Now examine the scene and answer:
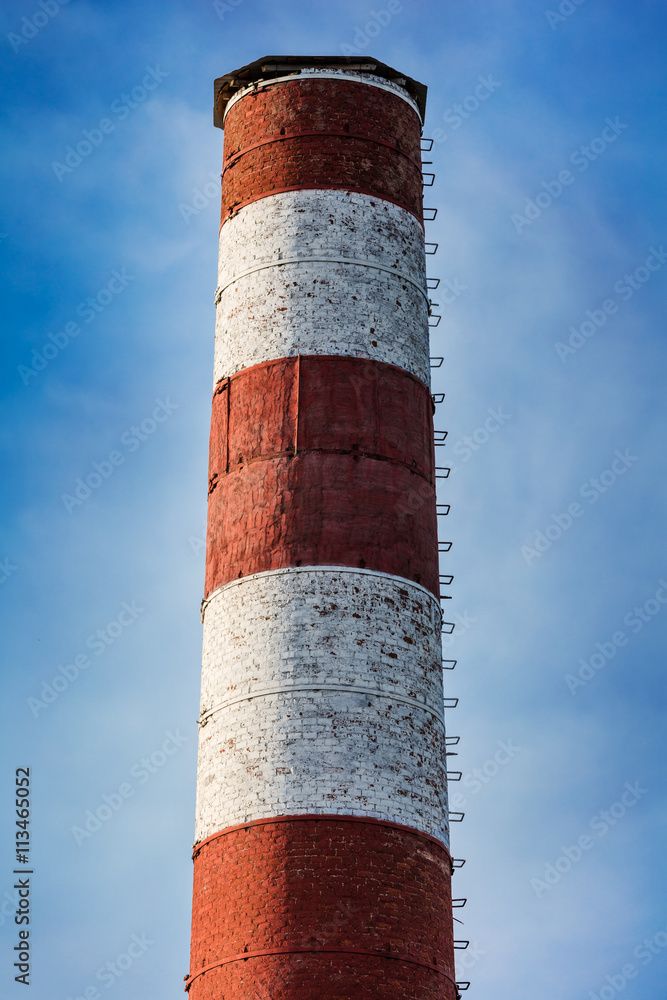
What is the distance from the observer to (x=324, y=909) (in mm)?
22312

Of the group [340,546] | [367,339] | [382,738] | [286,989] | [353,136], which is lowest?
[286,989]

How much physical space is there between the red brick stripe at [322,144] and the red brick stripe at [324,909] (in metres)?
12.0

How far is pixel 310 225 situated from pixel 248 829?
431 inches

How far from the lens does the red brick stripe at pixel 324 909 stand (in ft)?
72.8

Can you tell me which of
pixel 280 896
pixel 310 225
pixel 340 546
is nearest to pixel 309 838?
pixel 280 896

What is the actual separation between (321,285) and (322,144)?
3.08 m

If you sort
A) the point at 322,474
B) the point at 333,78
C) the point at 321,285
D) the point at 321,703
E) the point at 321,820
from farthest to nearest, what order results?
the point at 333,78
the point at 321,285
the point at 322,474
the point at 321,703
the point at 321,820

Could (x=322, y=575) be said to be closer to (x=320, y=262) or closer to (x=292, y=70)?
(x=320, y=262)

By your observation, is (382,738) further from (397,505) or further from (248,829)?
(397,505)

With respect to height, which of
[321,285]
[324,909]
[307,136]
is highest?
[307,136]

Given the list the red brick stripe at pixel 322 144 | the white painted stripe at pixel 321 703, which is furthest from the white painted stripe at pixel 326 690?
the red brick stripe at pixel 322 144

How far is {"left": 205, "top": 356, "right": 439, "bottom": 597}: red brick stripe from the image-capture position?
25125mm

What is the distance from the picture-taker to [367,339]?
26578 mm

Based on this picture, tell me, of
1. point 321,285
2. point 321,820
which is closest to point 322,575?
point 321,820
